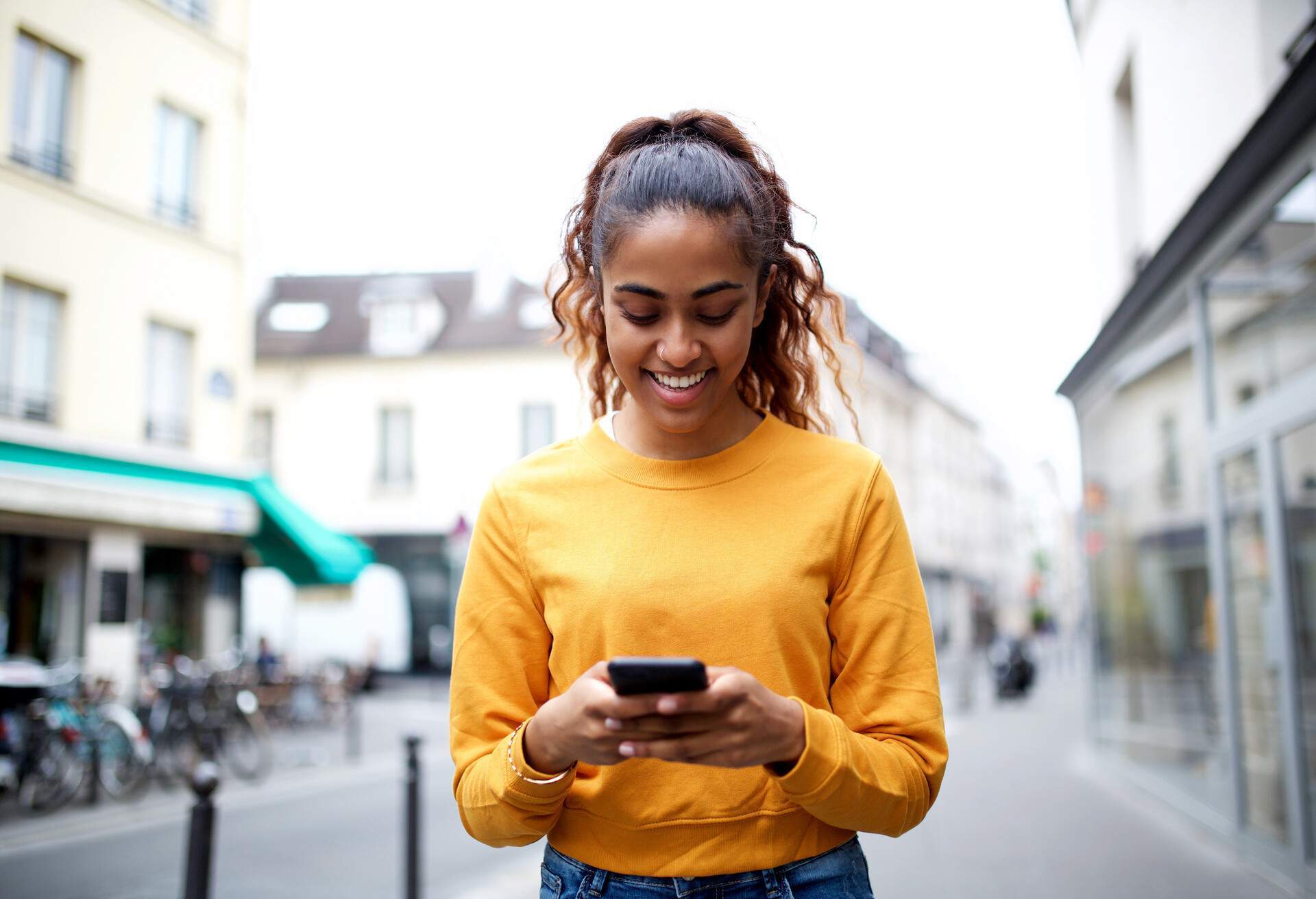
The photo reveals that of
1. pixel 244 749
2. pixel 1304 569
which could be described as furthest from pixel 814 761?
pixel 244 749

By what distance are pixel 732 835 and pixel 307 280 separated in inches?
1219

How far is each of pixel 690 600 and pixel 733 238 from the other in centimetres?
47

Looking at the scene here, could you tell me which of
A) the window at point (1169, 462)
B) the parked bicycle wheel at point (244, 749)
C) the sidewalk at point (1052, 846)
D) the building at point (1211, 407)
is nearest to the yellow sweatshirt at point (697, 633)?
the building at point (1211, 407)

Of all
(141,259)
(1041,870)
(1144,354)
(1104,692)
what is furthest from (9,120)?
(1104,692)

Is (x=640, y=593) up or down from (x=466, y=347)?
down

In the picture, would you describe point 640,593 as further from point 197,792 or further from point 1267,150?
point 1267,150

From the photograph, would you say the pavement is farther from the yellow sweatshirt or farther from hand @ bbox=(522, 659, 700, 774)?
hand @ bbox=(522, 659, 700, 774)

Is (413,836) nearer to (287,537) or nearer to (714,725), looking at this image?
(714,725)

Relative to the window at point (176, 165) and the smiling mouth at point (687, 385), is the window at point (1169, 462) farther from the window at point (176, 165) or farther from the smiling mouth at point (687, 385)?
the window at point (176, 165)

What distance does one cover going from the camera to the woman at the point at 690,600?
1388mm

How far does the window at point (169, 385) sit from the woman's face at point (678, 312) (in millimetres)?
9834

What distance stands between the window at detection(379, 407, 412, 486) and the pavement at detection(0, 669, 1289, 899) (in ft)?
52.4

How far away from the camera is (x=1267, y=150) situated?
568 cm

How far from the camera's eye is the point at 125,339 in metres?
9.20
